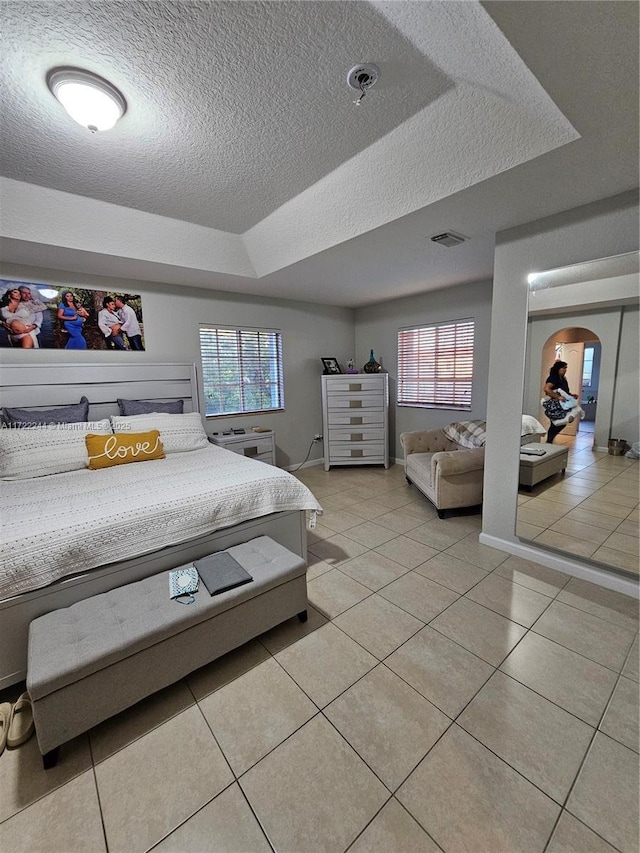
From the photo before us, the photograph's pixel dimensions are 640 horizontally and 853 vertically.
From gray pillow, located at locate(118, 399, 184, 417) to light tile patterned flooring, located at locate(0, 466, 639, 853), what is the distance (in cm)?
215

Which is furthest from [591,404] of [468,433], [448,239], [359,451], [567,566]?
[359,451]

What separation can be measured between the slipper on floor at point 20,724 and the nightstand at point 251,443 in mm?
2505

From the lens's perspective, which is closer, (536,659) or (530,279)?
(536,659)

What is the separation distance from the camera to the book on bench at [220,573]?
5.47ft

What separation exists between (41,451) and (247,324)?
8.43 feet

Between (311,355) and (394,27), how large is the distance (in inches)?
148

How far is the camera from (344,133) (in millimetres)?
1789

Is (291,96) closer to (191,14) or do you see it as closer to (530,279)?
(191,14)

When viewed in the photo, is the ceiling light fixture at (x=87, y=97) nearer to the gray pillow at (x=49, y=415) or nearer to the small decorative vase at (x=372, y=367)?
the gray pillow at (x=49, y=415)

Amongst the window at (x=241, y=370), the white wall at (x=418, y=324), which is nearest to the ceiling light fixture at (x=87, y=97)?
the window at (x=241, y=370)

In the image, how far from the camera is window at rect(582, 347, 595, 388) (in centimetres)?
226

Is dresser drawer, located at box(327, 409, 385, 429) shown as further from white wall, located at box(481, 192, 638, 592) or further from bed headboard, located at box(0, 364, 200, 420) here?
white wall, located at box(481, 192, 638, 592)

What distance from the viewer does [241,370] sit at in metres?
4.36

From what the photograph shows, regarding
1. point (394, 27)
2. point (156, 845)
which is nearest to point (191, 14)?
point (394, 27)
